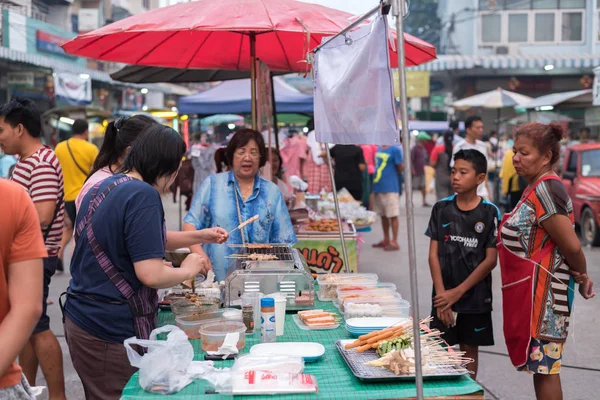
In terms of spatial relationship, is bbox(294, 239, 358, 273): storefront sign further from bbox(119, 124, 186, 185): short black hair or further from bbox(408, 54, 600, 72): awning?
bbox(408, 54, 600, 72): awning

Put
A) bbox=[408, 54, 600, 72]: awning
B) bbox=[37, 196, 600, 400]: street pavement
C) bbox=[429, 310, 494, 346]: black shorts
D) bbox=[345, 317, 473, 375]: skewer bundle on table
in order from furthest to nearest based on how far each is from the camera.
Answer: bbox=[408, 54, 600, 72]: awning → bbox=[37, 196, 600, 400]: street pavement → bbox=[429, 310, 494, 346]: black shorts → bbox=[345, 317, 473, 375]: skewer bundle on table

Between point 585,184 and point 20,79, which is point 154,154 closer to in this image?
point 585,184

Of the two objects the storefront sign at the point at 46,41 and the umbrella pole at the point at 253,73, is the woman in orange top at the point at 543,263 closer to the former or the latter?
the umbrella pole at the point at 253,73

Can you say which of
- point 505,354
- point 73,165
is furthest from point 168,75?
point 505,354

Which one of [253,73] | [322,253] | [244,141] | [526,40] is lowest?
[322,253]

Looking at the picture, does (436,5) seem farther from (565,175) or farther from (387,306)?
(387,306)

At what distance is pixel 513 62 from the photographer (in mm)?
26297

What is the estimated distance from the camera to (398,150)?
11070mm

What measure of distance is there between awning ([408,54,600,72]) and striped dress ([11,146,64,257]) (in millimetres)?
23295

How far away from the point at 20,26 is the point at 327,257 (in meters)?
19.6

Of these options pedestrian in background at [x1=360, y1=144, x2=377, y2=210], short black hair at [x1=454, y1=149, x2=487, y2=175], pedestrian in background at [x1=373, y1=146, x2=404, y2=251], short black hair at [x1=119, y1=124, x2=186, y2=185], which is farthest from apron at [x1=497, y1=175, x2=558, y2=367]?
pedestrian in background at [x1=360, y1=144, x2=377, y2=210]

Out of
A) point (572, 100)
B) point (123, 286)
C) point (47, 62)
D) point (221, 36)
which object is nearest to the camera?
point (123, 286)

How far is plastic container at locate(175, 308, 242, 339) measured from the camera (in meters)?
3.12

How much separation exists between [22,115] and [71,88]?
2171 centimetres
